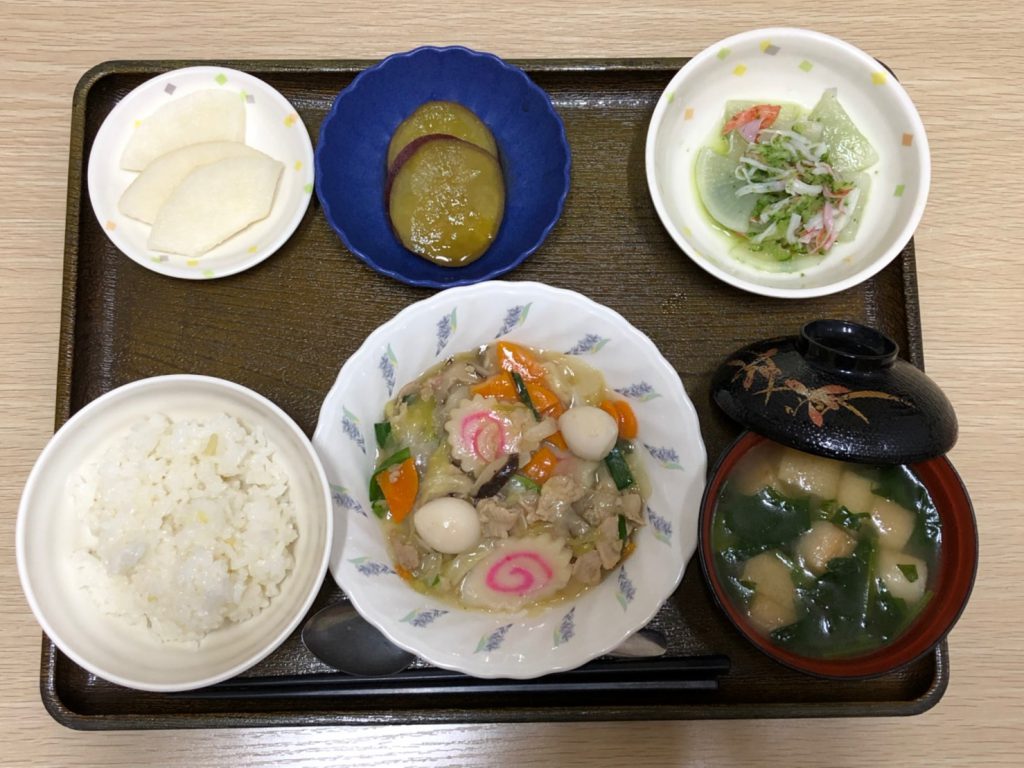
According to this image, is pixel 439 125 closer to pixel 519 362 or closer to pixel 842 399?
pixel 519 362

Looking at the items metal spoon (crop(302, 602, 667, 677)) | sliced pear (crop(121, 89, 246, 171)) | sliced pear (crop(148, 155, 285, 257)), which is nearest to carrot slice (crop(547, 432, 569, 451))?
metal spoon (crop(302, 602, 667, 677))


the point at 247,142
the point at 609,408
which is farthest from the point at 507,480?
the point at 247,142

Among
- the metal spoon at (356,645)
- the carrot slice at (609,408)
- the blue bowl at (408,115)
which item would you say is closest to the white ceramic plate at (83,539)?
the metal spoon at (356,645)

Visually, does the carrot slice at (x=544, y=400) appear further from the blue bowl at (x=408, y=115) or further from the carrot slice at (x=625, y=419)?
the blue bowl at (x=408, y=115)

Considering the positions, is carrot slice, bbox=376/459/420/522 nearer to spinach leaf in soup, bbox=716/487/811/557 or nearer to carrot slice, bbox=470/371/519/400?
carrot slice, bbox=470/371/519/400

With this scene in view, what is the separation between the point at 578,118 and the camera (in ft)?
7.26

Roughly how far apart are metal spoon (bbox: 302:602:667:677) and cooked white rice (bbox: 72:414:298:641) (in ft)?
0.59

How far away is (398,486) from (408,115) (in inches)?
43.7

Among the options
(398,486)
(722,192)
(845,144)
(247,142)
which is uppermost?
(845,144)

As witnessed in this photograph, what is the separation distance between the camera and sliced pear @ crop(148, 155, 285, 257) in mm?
2053

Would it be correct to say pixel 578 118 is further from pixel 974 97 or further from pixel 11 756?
pixel 11 756

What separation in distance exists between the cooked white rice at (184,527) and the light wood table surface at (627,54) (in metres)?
0.50

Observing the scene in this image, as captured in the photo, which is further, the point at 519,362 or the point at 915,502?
the point at 519,362

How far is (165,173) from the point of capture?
6.92ft
